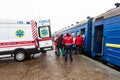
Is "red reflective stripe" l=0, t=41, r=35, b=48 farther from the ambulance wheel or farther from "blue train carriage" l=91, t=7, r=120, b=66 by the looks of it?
"blue train carriage" l=91, t=7, r=120, b=66

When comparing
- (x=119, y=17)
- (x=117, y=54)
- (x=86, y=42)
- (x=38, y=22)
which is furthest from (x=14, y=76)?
(x=86, y=42)

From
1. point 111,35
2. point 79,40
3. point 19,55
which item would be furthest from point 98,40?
point 19,55

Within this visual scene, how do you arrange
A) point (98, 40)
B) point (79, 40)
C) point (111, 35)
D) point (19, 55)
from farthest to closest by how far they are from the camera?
point (79, 40), point (98, 40), point (19, 55), point (111, 35)

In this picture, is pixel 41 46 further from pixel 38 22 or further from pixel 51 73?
pixel 51 73

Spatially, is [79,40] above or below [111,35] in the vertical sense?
below

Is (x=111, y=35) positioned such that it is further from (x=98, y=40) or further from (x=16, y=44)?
(x=16, y=44)

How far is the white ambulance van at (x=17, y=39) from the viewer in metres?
13.2

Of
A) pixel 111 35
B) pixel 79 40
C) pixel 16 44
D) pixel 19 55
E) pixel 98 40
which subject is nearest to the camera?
pixel 111 35

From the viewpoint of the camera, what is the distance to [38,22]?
14547mm

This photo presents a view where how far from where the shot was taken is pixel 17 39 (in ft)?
44.1

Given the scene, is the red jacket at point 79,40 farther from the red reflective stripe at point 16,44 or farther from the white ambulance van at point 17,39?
the red reflective stripe at point 16,44

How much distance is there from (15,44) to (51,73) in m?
5.16

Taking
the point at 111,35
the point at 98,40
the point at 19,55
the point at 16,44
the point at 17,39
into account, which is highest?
the point at 111,35

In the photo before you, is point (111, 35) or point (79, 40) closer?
point (111, 35)
